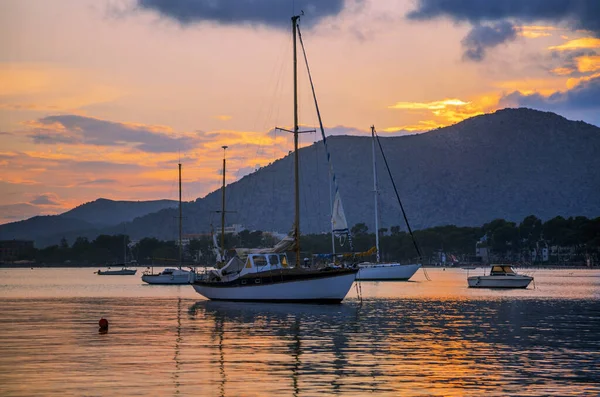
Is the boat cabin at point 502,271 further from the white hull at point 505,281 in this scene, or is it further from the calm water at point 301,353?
the calm water at point 301,353

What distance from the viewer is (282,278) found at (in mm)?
70625

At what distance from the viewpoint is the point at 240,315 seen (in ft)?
210

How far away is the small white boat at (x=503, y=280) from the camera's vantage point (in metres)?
115

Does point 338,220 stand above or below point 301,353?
above

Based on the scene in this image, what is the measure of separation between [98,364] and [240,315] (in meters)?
29.4

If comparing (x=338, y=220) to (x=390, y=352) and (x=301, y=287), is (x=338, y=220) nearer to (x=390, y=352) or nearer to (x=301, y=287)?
(x=301, y=287)

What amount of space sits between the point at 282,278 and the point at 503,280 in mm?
52267

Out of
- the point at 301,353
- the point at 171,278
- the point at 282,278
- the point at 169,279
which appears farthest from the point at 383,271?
the point at 301,353

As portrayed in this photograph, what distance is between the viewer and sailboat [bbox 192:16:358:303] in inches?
2766

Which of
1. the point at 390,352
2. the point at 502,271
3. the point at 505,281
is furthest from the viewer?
the point at 502,271

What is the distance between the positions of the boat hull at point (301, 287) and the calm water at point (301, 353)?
2403 mm

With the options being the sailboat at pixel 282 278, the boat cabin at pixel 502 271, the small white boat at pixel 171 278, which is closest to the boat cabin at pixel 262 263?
the sailboat at pixel 282 278

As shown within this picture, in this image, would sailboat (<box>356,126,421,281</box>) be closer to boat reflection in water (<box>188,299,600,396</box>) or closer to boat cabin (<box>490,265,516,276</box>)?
boat cabin (<box>490,265,516,276</box>)

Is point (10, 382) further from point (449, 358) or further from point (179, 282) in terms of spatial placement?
point (179, 282)
